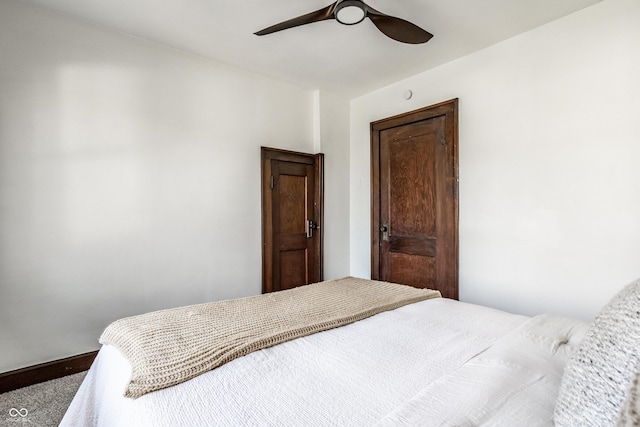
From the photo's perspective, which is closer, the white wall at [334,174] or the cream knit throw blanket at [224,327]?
the cream knit throw blanket at [224,327]

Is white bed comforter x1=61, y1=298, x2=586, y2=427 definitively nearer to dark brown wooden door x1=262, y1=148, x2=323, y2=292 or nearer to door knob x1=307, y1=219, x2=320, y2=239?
dark brown wooden door x1=262, y1=148, x2=323, y2=292

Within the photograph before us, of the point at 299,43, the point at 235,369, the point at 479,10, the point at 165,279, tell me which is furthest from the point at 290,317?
the point at 479,10

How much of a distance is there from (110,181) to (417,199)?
2.75 metres

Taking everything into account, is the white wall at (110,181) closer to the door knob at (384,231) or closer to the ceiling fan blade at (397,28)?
the door knob at (384,231)

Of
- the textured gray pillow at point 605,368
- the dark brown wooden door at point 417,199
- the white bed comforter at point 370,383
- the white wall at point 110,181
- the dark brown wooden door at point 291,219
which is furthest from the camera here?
the dark brown wooden door at point 291,219

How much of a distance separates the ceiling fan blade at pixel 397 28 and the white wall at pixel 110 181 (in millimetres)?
1654

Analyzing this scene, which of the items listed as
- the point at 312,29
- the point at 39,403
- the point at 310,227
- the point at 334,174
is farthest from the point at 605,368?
the point at 334,174

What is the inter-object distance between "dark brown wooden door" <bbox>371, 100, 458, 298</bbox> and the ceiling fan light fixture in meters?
1.51

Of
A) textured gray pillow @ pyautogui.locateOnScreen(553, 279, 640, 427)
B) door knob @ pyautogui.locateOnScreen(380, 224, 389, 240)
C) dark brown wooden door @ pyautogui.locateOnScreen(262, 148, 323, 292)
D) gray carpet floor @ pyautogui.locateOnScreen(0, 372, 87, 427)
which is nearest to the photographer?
textured gray pillow @ pyautogui.locateOnScreen(553, 279, 640, 427)

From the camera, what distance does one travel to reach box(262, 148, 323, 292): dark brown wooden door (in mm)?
3451

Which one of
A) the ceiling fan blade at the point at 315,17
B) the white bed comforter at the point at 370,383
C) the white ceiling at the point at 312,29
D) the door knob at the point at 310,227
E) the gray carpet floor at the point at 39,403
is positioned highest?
the white ceiling at the point at 312,29

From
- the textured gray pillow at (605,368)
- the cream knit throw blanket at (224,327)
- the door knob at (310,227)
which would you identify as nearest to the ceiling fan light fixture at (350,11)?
the cream knit throw blanket at (224,327)

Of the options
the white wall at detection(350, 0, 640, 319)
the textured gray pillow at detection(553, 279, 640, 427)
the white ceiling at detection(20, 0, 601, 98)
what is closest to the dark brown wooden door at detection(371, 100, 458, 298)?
the white wall at detection(350, 0, 640, 319)

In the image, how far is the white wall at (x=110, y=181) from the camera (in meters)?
2.18
